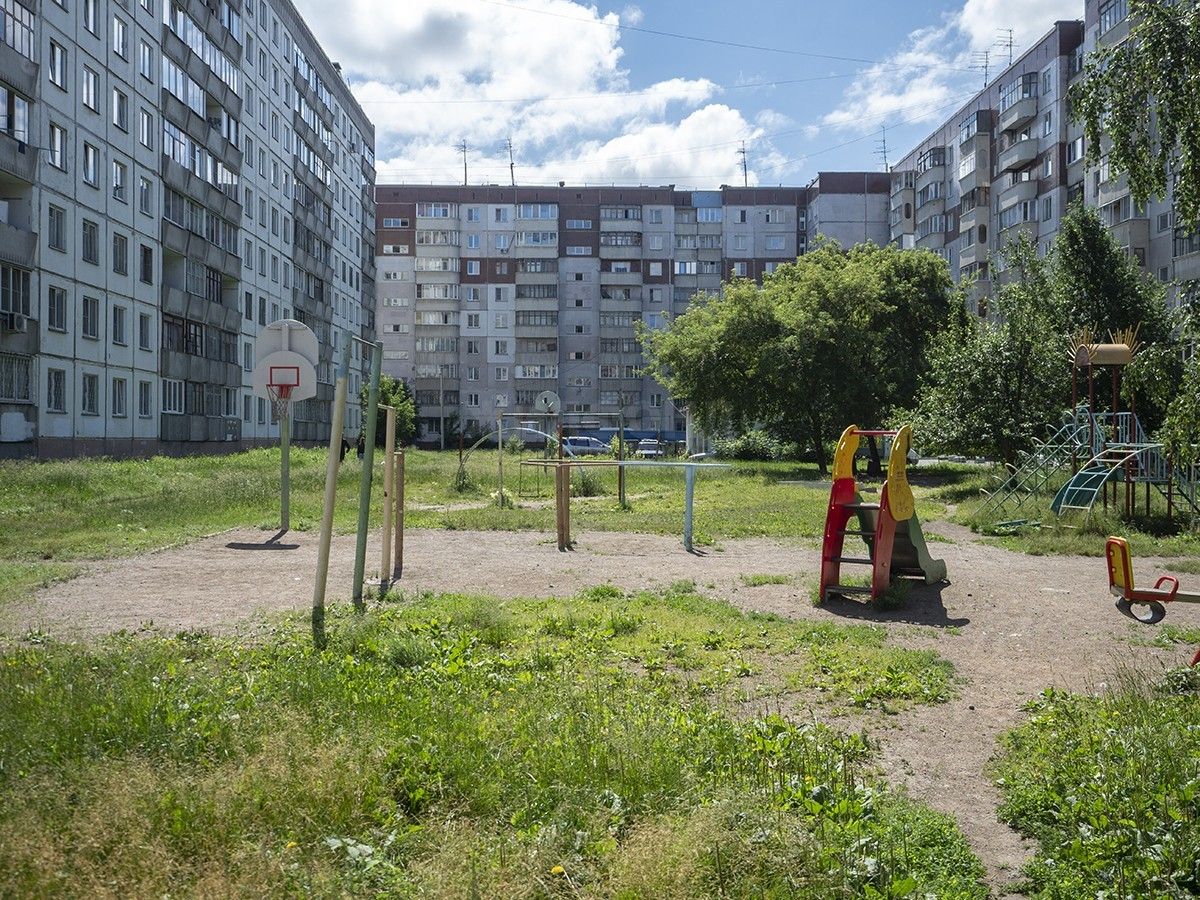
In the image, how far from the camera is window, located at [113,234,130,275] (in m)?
37.7

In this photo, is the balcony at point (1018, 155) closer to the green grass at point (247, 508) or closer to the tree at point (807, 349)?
the tree at point (807, 349)

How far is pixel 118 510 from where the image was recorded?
19.5 meters

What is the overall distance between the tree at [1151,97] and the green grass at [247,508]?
29.9ft

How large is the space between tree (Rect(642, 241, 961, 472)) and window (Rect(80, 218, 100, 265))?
65.0 ft

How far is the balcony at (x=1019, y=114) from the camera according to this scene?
5819cm

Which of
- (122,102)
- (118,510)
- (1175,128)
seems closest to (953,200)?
(122,102)

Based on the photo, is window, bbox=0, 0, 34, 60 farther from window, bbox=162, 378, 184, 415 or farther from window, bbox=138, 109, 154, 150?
window, bbox=162, 378, 184, 415

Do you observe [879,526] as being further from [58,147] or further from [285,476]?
[58,147]

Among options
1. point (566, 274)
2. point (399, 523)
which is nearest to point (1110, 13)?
point (399, 523)

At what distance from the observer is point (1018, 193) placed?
59781 mm

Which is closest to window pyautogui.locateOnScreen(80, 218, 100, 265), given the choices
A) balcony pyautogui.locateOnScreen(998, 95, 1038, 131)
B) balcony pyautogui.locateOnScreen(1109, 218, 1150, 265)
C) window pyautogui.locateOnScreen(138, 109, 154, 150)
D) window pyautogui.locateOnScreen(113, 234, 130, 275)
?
window pyautogui.locateOnScreen(113, 234, 130, 275)

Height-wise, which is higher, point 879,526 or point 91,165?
point 91,165

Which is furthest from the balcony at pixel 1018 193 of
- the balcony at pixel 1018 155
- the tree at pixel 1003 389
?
the tree at pixel 1003 389

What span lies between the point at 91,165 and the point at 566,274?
61.0 m
